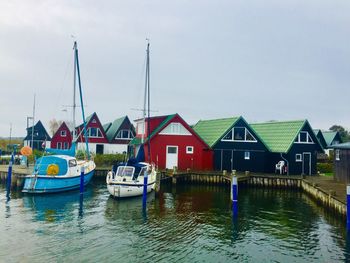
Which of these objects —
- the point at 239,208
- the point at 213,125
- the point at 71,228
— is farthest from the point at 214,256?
the point at 213,125

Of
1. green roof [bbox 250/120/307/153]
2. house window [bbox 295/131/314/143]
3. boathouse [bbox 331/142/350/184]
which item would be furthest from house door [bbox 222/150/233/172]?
boathouse [bbox 331/142/350/184]

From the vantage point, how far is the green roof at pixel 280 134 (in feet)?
129

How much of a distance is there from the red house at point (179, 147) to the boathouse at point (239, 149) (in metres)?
1.26

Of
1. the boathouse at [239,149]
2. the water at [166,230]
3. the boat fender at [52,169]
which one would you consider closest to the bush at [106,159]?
the boathouse at [239,149]

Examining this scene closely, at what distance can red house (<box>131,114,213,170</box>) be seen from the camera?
39406mm

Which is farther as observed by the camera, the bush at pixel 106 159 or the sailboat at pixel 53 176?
the bush at pixel 106 159

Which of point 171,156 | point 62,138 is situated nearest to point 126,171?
point 171,156

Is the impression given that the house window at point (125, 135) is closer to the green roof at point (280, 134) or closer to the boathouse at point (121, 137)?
the boathouse at point (121, 137)

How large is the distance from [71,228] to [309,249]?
A: 40.0ft

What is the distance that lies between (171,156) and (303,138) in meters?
15.3

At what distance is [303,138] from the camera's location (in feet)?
131

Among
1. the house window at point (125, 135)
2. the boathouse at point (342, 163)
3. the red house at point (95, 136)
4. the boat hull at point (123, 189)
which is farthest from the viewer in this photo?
the house window at point (125, 135)

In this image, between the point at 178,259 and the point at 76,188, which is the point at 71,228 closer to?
the point at 178,259

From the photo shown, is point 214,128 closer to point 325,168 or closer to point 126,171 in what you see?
point 325,168
